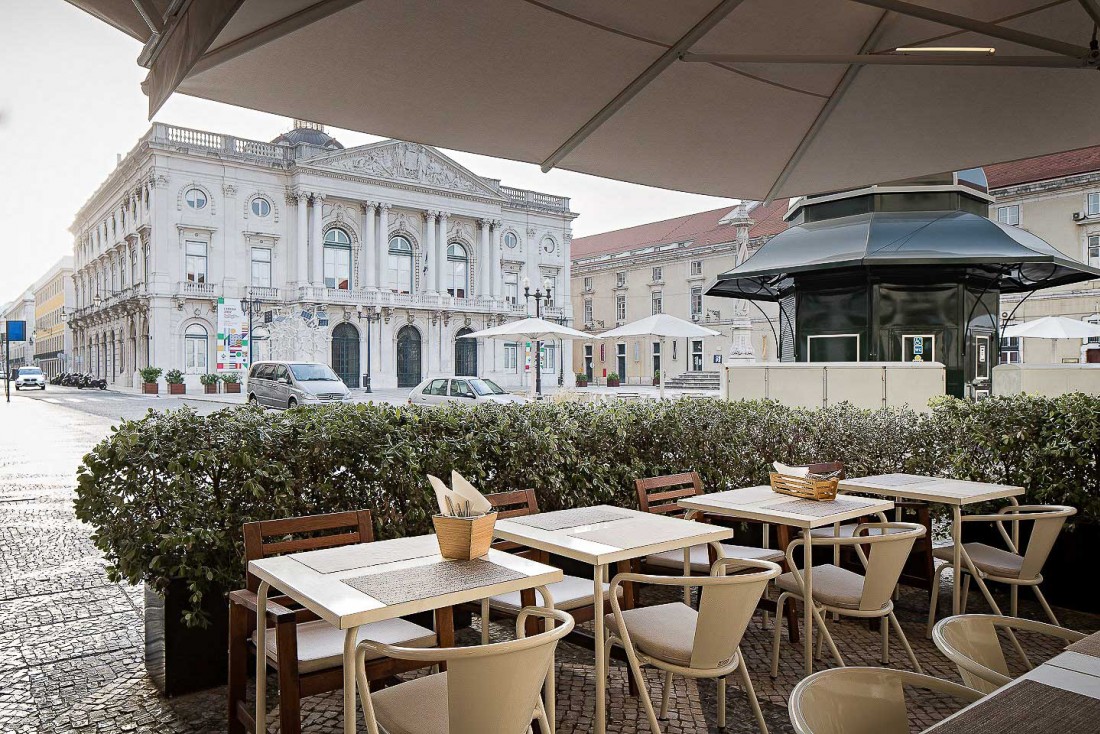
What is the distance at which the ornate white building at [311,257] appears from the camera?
3966cm

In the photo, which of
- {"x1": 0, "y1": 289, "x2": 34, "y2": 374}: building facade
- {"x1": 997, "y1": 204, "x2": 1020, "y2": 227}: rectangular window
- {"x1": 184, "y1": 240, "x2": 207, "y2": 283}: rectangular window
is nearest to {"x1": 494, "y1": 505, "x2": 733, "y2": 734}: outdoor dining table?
{"x1": 997, "y1": 204, "x2": 1020, "y2": 227}: rectangular window

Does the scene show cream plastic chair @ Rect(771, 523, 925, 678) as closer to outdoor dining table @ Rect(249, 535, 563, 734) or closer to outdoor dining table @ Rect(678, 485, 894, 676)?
outdoor dining table @ Rect(678, 485, 894, 676)

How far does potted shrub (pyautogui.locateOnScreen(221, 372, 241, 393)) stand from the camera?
36562mm

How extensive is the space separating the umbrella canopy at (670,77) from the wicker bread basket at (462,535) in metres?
1.61

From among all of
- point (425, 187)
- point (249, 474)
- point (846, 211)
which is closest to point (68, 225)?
point (425, 187)

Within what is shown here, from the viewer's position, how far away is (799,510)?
3850 mm

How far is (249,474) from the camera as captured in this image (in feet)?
12.0

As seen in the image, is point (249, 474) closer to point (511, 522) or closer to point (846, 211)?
point (511, 522)

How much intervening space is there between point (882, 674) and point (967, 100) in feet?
8.70

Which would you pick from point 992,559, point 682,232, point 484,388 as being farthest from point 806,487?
point 682,232

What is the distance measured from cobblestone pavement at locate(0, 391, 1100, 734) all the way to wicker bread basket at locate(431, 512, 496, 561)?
99 cm

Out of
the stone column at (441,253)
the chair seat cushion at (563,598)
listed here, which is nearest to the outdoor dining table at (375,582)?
the chair seat cushion at (563,598)

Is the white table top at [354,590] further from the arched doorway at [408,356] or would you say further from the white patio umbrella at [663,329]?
the arched doorway at [408,356]

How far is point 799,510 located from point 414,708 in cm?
234
